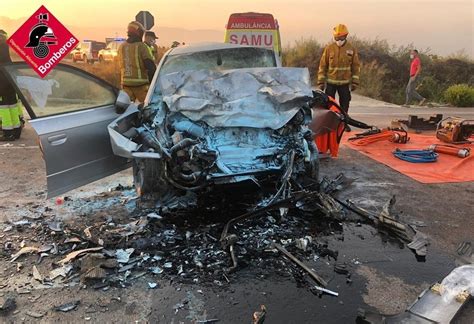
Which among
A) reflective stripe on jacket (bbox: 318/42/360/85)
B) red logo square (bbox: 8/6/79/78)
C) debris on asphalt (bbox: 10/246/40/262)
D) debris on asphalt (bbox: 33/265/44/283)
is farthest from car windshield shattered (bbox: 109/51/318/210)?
reflective stripe on jacket (bbox: 318/42/360/85)

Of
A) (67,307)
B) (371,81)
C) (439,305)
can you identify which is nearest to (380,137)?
(439,305)

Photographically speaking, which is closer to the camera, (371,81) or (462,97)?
(462,97)

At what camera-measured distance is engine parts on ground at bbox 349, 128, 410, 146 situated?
26.4ft

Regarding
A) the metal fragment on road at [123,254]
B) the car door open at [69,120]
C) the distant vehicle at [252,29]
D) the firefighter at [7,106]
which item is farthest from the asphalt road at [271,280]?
the distant vehicle at [252,29]

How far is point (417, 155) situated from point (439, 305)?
4.99m

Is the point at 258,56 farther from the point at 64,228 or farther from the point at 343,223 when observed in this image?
the point at 64,228

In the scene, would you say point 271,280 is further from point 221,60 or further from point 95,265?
point 221,60

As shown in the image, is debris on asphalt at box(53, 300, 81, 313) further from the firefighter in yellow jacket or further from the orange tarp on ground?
the firefighter in yellow jacket

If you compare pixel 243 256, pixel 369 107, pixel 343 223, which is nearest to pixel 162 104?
pixel 243 256

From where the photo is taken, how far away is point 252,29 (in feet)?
32.6

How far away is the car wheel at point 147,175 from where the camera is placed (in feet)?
14.6

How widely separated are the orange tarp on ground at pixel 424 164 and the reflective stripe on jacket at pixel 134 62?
3.90 meters

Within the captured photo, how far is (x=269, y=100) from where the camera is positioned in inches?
182

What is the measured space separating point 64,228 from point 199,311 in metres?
1.99
